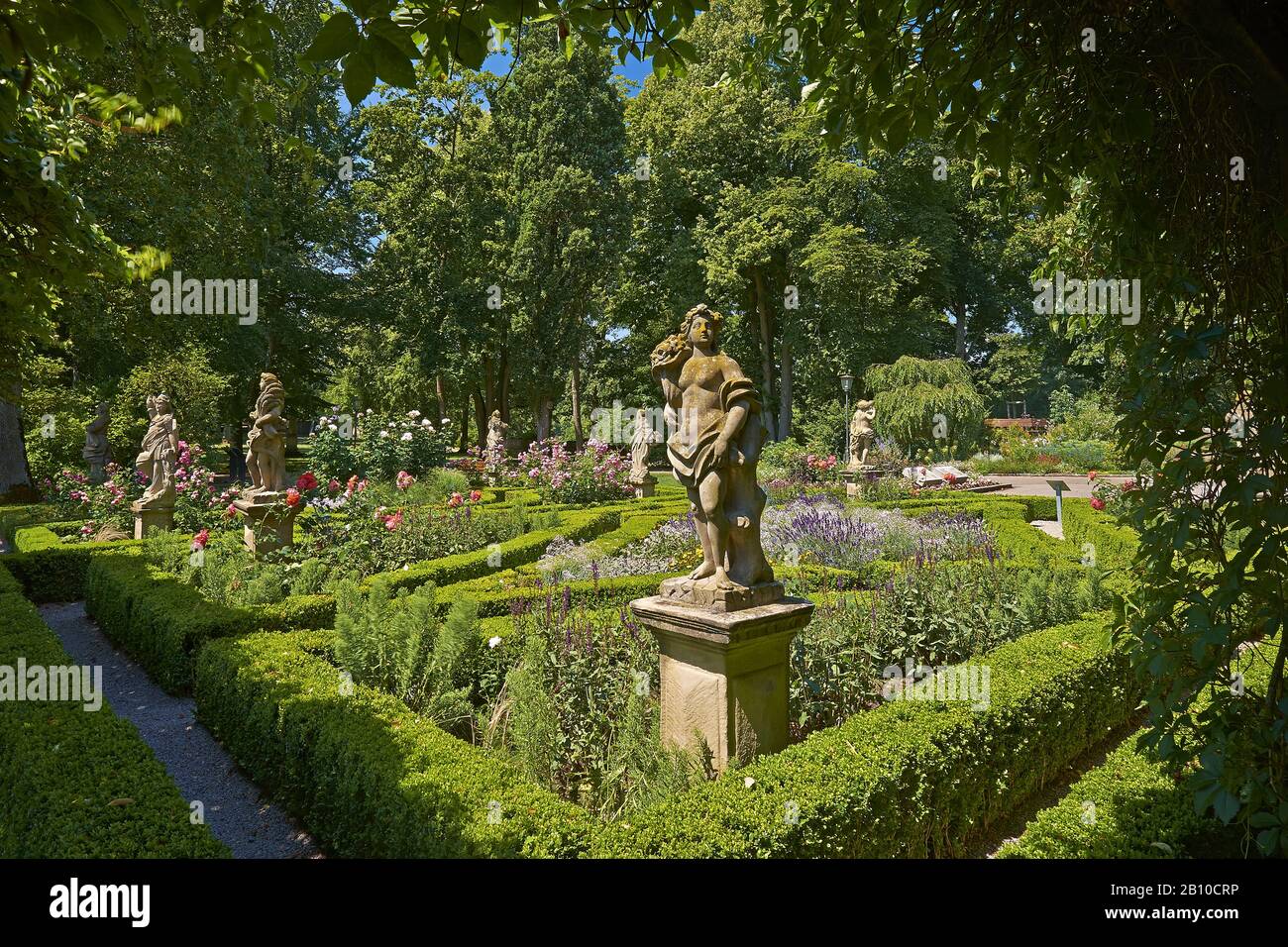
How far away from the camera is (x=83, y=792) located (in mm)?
3320

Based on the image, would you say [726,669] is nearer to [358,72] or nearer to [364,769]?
[364,769]

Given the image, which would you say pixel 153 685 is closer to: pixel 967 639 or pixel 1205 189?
pixel 967 639

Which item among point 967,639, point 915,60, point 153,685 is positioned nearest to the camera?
point 915,60

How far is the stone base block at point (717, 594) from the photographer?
4.08 m

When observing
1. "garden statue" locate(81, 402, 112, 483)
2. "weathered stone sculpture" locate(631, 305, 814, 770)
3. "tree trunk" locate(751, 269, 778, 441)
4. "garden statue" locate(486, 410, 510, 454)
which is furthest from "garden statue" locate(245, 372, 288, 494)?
"tree trunk" locate(751, 269, 778, 441)

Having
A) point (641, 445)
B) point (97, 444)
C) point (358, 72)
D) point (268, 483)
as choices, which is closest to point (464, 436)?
point (97, 444)

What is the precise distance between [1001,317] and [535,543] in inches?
1389

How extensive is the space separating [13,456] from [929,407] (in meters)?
27.1

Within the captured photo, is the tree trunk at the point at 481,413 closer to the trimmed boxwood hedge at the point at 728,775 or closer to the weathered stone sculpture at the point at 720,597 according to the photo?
the trimmed boxwood hedge at the point at 728,775

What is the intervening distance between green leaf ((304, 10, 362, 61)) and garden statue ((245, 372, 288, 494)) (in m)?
8.69

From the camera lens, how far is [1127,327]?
2.41 meters

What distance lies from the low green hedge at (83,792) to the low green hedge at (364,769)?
2.48 feet

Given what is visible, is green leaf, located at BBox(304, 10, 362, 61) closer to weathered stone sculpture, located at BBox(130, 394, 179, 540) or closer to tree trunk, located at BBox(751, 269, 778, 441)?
weathered stone sculpture, located at BBox(130, 394, 179, 540)

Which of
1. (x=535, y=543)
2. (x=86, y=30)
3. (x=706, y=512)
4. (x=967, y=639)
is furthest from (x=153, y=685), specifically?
(x=967, y=639)
